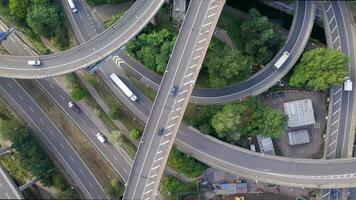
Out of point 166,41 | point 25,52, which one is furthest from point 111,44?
point 25,52

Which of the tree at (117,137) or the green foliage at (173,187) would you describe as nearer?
the tree at (117,137)

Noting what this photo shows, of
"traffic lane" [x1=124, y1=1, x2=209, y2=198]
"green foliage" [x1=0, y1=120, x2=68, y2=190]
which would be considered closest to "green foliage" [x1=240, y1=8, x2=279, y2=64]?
"traffic lane" [x1=124, y1=1, x2=209, y2=198]

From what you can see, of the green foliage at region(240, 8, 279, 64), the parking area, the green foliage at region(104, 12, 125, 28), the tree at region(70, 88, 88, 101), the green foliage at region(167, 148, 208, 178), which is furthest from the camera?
the parking area

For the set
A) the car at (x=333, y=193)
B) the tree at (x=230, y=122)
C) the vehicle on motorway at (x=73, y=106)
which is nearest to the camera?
the tree at (x=230, y=122)

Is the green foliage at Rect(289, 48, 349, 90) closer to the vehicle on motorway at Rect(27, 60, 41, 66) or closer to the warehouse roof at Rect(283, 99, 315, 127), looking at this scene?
the warehouse roof at Rect(283, 99, 315, 127)

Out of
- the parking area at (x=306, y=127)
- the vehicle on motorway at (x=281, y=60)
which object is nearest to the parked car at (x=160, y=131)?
the parking area at (x=306, y=127)

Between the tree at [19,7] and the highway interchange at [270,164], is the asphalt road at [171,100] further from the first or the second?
the tree at [19,7]

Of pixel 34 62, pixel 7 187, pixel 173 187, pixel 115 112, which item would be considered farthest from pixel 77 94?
pixel 173 187

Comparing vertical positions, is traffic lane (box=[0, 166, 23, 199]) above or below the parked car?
above
